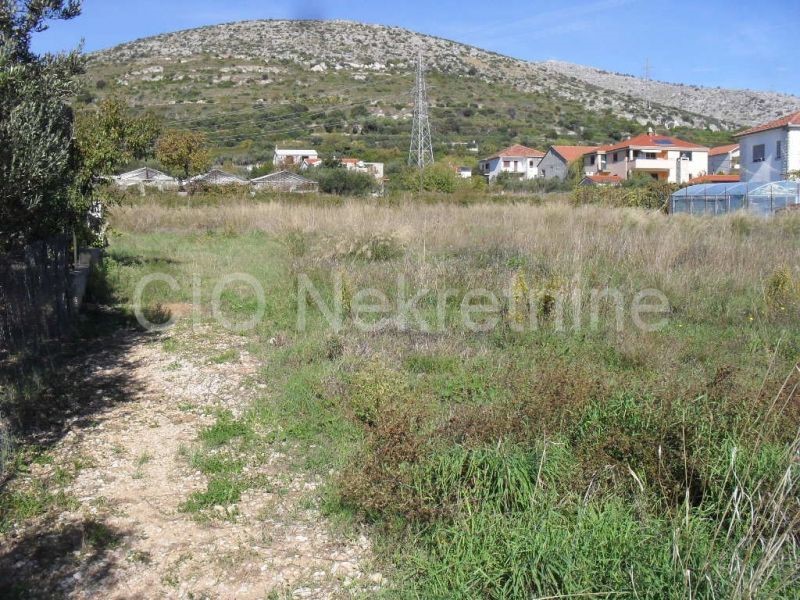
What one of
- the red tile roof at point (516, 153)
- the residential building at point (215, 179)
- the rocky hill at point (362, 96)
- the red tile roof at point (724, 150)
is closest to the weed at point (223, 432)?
the residential building at point (215, 179)

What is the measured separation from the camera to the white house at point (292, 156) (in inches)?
1971

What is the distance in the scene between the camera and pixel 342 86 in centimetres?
7531

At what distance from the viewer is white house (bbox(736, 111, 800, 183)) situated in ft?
108

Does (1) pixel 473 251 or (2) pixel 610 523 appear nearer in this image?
(2) pixel 610 523

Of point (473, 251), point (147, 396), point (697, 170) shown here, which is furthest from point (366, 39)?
point (147, 396)

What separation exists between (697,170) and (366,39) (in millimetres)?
53508

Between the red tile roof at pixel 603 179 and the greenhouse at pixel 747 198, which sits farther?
the red tile roof at pixel 603 179

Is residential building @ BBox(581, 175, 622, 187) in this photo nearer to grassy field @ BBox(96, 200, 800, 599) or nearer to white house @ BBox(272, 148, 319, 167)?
white house @ BBox(272, 148, 319, 167)

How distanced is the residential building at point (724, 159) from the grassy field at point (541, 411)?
45.7 meters

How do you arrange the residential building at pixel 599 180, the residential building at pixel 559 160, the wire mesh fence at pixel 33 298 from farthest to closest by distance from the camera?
1. the residential building at pixel 559 160
2. the residential building at pixel 599 180
3. the wire mesh fence at pixel 33 298

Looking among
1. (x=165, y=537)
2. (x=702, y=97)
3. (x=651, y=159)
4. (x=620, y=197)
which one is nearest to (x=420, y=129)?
(x=620, y=197)

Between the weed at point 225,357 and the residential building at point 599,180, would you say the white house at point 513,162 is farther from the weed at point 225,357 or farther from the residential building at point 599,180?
the weed at point 225,357

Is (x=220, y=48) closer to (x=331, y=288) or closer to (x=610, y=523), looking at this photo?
(x=331, y=288)

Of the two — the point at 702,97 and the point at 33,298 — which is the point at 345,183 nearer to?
the point at 33,298
